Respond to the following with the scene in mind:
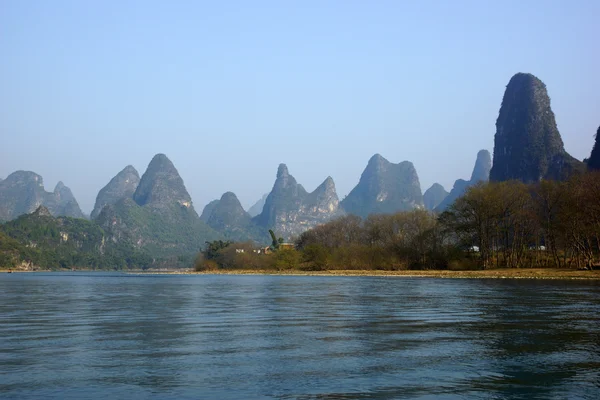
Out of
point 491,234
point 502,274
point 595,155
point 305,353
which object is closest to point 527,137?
point 595,155

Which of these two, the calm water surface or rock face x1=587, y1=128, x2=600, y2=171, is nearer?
the calm water surface

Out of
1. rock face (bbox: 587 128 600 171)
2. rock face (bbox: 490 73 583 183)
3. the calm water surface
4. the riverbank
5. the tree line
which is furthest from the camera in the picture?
rock face (bbox: 490 73 583 183)

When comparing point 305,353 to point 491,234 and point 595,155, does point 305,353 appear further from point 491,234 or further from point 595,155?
point 595,155

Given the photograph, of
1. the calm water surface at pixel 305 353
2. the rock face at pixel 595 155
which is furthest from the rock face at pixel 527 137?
the calm water surface at pixel 305 353

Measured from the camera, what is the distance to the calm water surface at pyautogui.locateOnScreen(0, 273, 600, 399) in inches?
543

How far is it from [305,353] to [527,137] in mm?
174681

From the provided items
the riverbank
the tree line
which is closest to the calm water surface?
the riverbank

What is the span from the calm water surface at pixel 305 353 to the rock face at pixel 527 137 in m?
148

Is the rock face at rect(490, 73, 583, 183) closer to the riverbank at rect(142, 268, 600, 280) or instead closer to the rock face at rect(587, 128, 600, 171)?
the rock face at rect(587, 128, 600, 171)

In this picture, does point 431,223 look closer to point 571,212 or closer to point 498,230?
point 498,230

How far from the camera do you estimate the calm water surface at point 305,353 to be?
13805 millimetres

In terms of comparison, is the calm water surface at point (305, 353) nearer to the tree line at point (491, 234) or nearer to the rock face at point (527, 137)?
the tree line at point (491, 234)

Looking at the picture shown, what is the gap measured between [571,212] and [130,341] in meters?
62.3

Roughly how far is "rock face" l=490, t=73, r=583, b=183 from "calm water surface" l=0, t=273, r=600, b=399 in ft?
486
